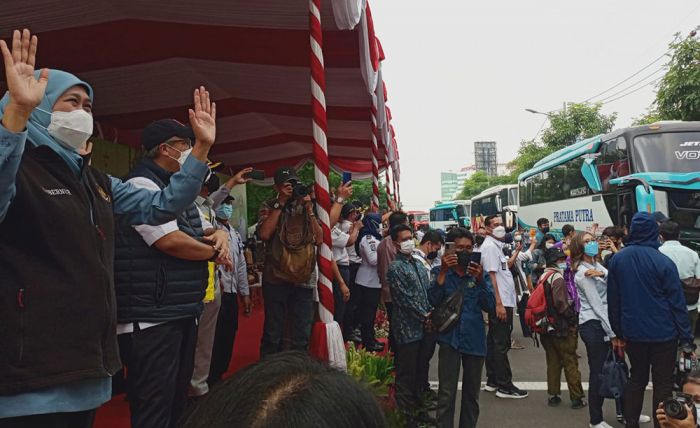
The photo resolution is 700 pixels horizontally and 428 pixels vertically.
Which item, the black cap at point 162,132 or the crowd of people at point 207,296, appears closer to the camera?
the crowd of people at point 207,296

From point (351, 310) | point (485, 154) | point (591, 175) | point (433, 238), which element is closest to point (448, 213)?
point (591, 175)

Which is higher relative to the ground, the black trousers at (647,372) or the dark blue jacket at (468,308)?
the dark blue jacket at (468,308)

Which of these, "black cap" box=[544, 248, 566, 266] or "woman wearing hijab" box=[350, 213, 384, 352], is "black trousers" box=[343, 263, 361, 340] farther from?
"black cap" box=[544, 248, 566, 266]

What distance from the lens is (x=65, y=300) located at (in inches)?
61.7

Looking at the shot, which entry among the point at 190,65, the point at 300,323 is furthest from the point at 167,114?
the point at 300,323

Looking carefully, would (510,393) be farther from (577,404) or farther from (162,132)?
(162,132)

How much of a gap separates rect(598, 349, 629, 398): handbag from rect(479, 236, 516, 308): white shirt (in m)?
1.49

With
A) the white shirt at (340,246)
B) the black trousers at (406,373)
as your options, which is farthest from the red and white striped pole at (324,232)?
the white shirt at (340,246)

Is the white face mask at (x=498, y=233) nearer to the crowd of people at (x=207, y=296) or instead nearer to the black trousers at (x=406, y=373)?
the crowd of people at (x=207, y=296)

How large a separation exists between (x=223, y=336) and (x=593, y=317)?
3.26 metres

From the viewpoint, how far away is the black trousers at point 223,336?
14.8 feet

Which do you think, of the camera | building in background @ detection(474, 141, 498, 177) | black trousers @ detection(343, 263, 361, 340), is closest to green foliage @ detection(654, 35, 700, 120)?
black trousers @ detection(343, 263, 361, 340)

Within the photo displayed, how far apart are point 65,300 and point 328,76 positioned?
4513 mm

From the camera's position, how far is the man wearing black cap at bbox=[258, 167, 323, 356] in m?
3.96
